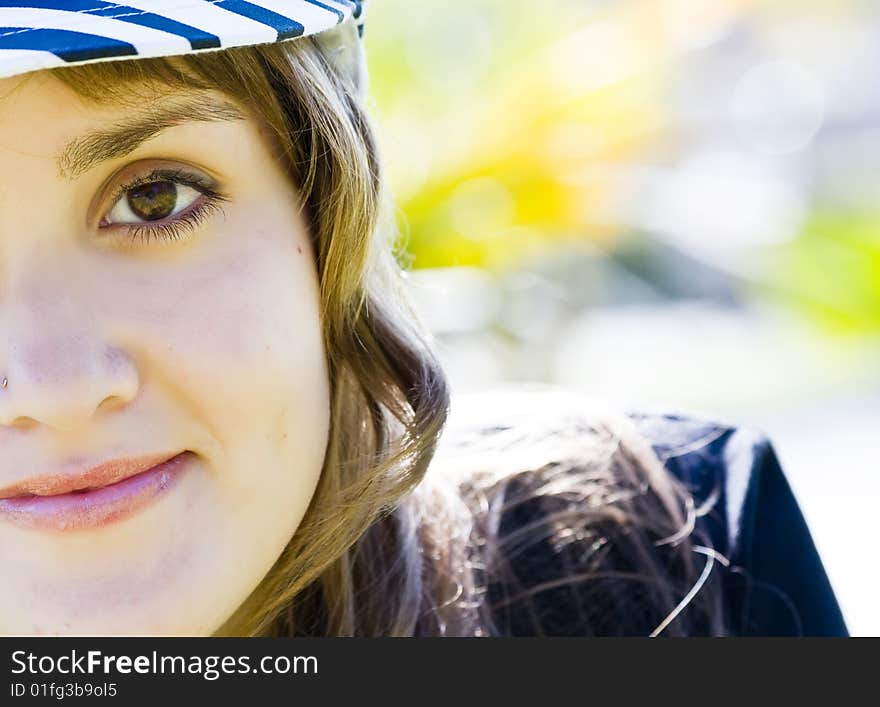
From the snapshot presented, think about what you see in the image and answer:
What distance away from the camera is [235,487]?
1.23m

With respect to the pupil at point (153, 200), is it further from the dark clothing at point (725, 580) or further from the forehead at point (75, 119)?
the dark clothing at point (725, 580)

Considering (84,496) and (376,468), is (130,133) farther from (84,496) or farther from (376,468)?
(376,468)

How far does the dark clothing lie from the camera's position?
1619 millimetres


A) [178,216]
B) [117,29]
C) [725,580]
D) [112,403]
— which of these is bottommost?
[725,580]

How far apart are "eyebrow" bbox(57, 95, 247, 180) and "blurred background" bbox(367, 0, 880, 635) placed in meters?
3.31

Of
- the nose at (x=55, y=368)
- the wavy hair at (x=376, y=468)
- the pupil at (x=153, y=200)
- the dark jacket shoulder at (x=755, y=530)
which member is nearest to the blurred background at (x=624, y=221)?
the dark jacket shoulder at (x=755, y=530)

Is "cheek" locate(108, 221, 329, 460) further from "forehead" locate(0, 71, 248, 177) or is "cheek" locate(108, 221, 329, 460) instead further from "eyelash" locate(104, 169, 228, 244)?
"forehead" locate(0, 71, 248, 177)

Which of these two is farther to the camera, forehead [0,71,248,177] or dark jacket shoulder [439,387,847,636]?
dark jacket shoulder [439,387,847,636]

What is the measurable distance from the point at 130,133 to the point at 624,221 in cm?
482

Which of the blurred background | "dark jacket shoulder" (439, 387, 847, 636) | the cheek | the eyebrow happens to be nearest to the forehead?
the eyebrow

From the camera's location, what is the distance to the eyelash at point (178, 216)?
1.21 meters

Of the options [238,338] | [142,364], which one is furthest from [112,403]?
[238,338]

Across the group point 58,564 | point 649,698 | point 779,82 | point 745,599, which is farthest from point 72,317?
point 779,82

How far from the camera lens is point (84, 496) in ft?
3.74
